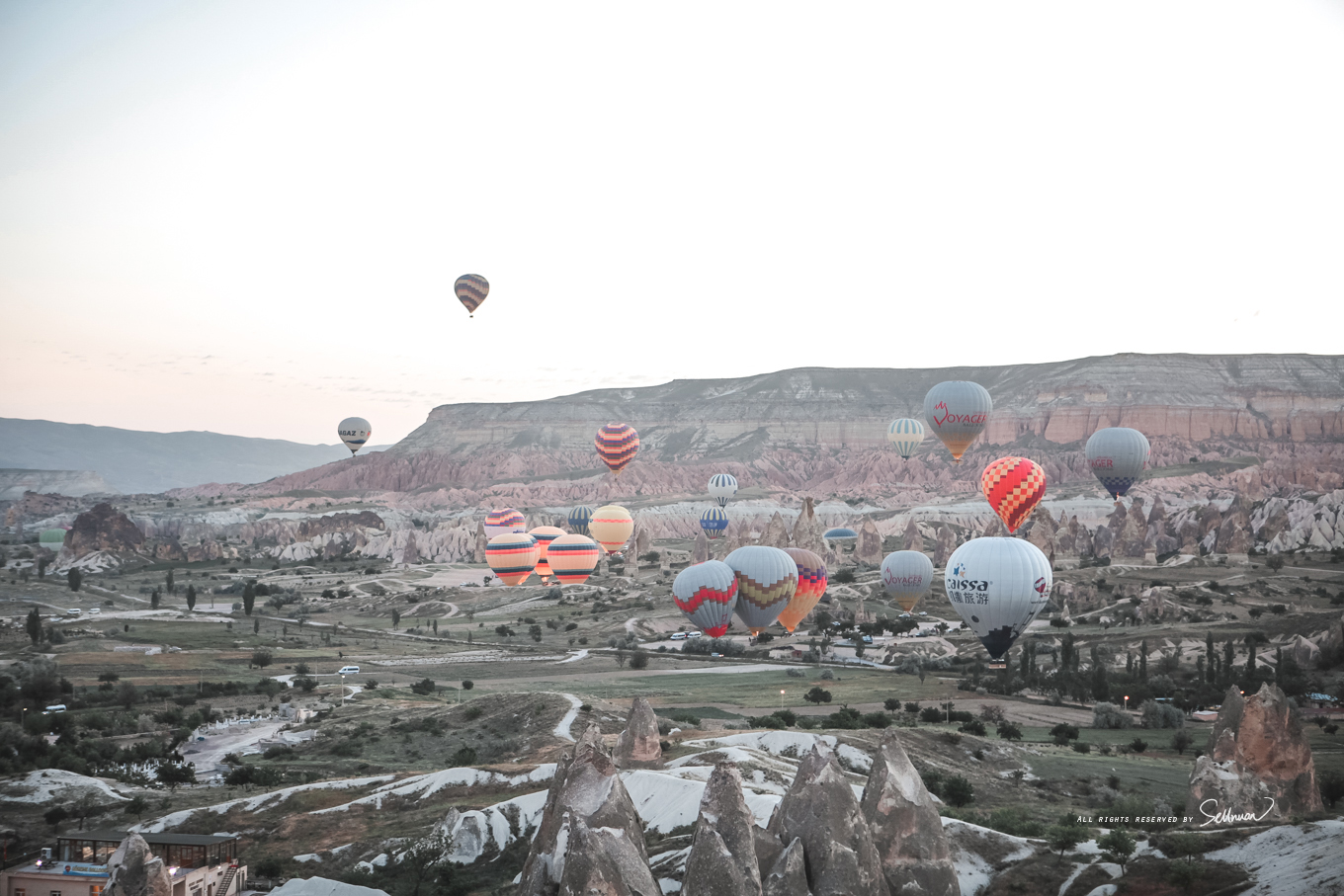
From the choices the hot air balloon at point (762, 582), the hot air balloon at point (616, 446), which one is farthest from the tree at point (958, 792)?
the hot air balloon at point (616, 446)

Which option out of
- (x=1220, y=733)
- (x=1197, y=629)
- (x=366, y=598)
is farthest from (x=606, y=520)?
(x=1220, y=733)

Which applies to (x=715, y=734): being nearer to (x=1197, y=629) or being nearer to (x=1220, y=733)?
(x=1220, y=733)

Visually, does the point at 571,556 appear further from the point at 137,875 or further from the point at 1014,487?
the point at 137,875

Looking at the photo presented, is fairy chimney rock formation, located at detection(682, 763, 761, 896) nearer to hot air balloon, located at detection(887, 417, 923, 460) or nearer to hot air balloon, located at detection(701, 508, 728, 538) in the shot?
hot air balloon, located at detection(701, 508, 728, 538)

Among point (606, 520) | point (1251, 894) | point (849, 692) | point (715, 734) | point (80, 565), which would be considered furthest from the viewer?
point (80, 565)

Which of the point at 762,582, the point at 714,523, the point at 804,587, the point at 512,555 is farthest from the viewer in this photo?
the point at 714,523

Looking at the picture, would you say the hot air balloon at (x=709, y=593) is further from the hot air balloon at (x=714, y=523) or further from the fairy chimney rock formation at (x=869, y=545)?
the fairy chimney rock formation at (x=869, y=545)

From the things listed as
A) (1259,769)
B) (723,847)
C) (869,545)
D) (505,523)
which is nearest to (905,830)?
(723,847)
